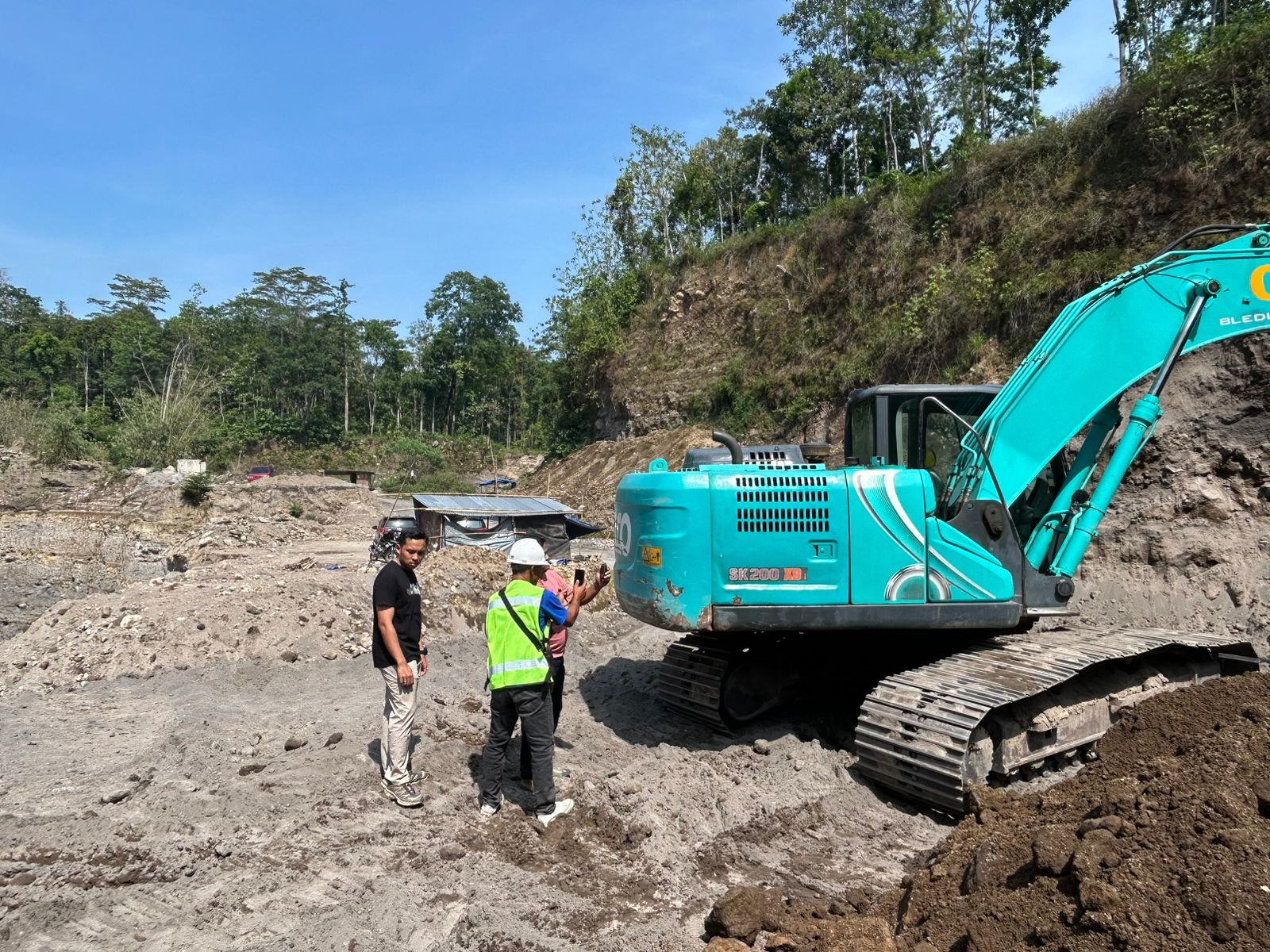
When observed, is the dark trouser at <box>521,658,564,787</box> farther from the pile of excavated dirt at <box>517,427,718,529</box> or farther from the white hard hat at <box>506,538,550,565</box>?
the pile of excavated dirt at <box>517,427,718,529</box>

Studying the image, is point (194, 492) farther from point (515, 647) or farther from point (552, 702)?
point (515, 647)

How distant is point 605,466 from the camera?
2636 centimetres

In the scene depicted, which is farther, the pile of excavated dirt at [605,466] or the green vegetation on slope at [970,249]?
the pile of excavated dirt at [605,466]

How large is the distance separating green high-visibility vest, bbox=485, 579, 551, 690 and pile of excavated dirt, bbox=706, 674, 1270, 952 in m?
1.68

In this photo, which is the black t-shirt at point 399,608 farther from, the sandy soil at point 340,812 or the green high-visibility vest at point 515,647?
the sandy soil at point 340,812

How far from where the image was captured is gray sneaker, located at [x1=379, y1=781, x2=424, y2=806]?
16.3ft

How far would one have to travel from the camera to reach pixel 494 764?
4.98 m

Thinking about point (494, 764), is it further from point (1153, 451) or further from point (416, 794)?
point (1153, 451)

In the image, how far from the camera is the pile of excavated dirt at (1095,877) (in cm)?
291

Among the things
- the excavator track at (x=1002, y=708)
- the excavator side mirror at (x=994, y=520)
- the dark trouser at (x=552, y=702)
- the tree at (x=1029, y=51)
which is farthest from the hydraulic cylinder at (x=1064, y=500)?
the tree at (x=1029, y=51)

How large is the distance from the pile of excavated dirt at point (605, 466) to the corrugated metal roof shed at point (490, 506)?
11.2ft

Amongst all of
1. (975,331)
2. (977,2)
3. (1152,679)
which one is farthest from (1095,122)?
(1152,679)

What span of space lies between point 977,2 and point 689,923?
2945 centimetres

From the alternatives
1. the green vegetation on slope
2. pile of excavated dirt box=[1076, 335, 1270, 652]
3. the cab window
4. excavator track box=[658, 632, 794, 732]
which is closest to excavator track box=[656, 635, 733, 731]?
excavator track box=[658, 632, 794, 732]
